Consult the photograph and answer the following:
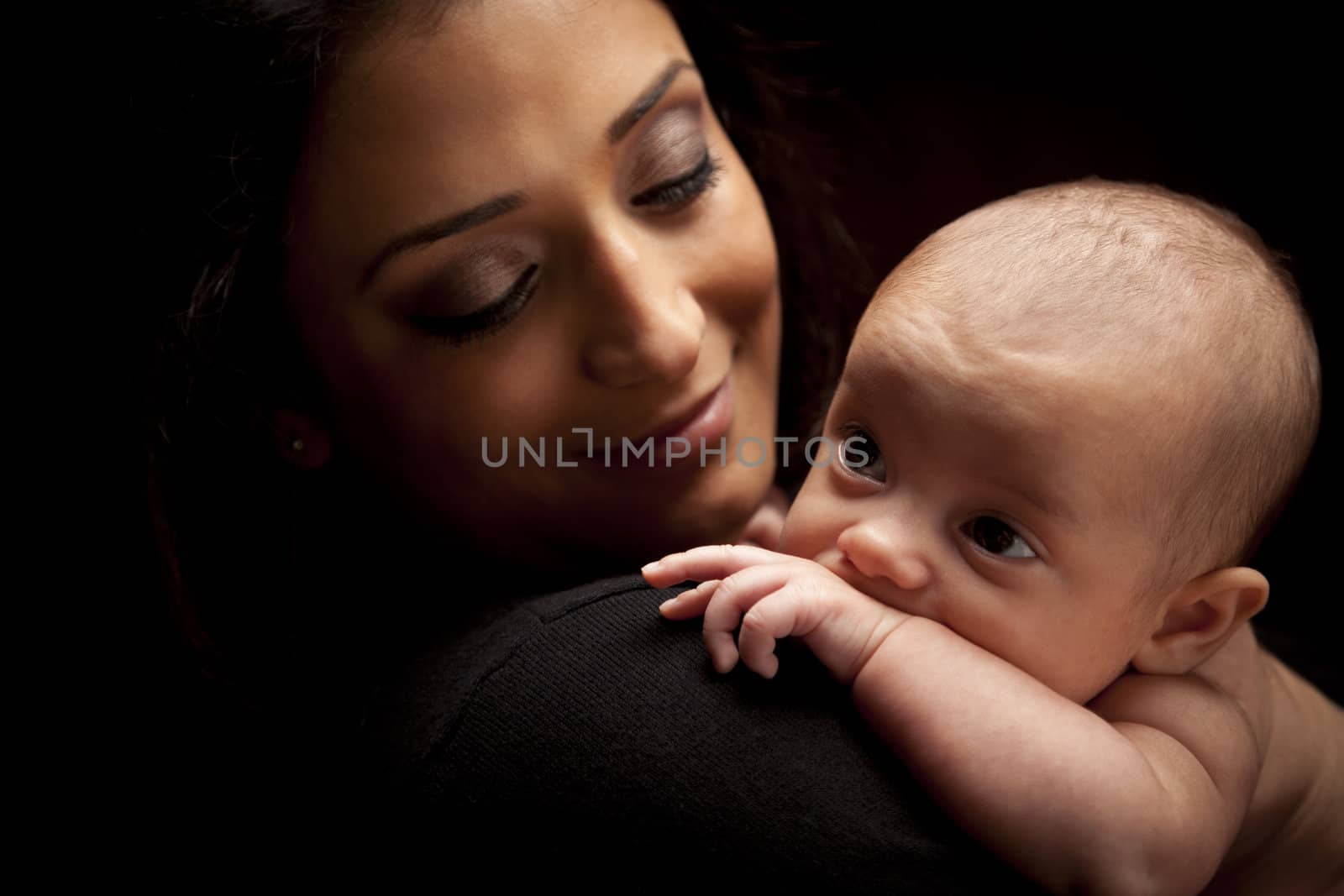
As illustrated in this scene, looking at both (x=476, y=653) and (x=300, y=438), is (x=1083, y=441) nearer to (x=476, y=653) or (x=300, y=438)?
(x=476, y=653)

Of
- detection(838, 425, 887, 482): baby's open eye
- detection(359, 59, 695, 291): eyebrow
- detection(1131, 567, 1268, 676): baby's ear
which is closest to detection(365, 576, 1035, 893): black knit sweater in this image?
detection(838, 425, 887, 482): baby's open eye

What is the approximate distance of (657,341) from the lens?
54.2 inches

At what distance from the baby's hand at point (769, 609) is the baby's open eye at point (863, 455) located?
143 mm

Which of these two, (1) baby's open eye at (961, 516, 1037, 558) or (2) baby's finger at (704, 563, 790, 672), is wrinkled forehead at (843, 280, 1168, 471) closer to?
(1) baby's open eye at (961, 516, 1037, 558)

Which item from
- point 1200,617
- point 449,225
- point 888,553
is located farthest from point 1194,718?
point 449,225

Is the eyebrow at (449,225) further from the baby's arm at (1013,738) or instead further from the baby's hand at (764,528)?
the baby's hand at (764,528)

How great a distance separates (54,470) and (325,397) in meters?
0.41

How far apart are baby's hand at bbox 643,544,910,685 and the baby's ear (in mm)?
298

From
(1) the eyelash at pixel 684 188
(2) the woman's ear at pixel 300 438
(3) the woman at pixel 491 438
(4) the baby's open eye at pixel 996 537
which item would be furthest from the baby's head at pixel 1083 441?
(2) the woman's ear at pixel 300 438

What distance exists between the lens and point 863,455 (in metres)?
1.31

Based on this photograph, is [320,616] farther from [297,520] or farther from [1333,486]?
[1333,486]

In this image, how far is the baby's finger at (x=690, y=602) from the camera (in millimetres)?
1166

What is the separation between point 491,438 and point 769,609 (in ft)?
1.57

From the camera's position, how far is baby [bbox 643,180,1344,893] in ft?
3.53
